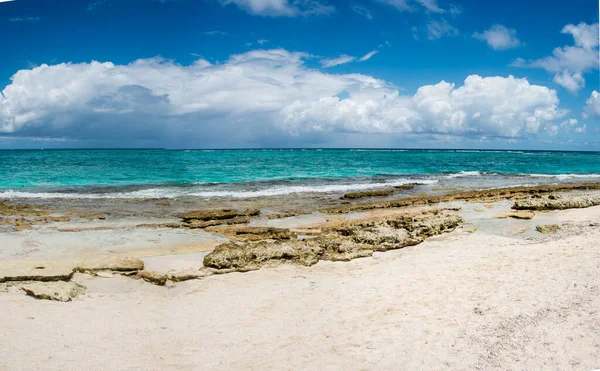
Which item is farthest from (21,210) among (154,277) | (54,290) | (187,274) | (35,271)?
(187,274)

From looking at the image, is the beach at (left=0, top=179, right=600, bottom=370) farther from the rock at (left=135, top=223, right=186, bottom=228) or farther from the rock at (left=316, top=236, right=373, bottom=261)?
the rock at (left=135, top=223, right=186, bottom=228)

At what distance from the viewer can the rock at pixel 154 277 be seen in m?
7.46

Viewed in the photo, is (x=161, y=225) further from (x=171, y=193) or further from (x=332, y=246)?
(x=171, y=193)

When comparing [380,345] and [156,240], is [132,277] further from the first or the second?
[380,345]

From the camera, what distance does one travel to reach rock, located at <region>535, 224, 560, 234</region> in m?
10.6

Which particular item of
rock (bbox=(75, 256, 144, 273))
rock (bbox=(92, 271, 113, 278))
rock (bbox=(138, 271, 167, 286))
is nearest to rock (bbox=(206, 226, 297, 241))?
rock (bbox=(75, 256, 144, 273))

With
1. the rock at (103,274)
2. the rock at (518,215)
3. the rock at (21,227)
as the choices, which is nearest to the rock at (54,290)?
the rock at (103,274)

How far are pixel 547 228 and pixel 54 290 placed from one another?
12415 mm

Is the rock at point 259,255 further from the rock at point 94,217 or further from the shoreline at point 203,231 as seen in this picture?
the rock at point 94,217

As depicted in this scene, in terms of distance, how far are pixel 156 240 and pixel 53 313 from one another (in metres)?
5.37

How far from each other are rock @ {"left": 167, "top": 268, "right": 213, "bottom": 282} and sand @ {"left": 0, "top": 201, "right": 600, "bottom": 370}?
16 cm

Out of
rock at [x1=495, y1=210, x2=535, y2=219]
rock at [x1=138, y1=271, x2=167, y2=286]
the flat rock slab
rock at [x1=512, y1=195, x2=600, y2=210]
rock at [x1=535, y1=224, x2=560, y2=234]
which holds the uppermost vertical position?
rock at [x1=512, y1=195, x2=600, y2=210]

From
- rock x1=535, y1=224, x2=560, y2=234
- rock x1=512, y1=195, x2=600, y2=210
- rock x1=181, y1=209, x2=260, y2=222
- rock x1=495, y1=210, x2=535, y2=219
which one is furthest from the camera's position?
rock x1=512, y1=195, x2=600, y2=210

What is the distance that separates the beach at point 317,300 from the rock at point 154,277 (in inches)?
A: 1.1
